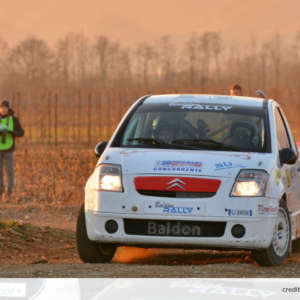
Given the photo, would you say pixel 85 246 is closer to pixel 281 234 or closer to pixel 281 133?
pixel 281 234

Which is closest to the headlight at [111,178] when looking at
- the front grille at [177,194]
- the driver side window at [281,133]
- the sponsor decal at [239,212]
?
the front grille at [177,194]

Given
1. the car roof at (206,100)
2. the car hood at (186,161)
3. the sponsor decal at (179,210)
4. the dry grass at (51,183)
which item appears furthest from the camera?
the dry grass at (51,183)

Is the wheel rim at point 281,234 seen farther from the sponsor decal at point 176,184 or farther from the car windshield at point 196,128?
the sponsor decal at point 176,184

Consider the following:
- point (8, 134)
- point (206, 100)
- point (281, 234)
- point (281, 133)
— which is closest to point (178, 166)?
point (281, 234)

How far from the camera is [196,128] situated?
838cm

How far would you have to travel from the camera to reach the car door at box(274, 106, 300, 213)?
8359 millimetres

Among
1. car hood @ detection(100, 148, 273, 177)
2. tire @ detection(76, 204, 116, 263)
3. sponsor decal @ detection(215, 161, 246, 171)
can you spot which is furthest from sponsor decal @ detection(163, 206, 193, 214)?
tire @ detection(76, 204, 116, 263)

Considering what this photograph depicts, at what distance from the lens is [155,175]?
24.6 ft

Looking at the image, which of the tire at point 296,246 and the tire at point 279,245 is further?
the tire at point 296,246

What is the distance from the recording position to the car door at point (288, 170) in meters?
8.36

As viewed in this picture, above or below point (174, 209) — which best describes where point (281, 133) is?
above

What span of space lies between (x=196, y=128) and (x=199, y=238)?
1342 mm

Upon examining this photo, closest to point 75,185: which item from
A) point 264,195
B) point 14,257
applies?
point 14,257

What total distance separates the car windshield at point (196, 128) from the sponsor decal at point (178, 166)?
0.45m
